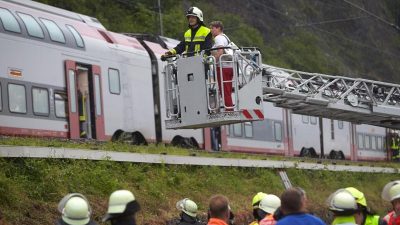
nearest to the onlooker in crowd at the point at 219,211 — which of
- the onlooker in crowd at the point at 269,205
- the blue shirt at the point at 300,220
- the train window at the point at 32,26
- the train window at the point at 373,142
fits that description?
the blue shirt at the point at 300,220

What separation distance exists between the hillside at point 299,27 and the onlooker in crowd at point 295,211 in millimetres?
28801

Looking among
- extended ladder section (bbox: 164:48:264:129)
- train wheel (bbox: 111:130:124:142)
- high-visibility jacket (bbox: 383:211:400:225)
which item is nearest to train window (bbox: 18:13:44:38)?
train wheel (bbox: 111:130:124:142)

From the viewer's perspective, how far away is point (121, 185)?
1541 cm

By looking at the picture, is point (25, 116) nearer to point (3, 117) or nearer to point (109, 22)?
point (3, 117)

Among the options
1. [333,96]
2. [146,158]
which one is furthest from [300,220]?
[146,158]

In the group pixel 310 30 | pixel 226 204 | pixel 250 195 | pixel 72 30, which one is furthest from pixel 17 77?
pixel 310 30

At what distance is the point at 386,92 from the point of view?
14883mm

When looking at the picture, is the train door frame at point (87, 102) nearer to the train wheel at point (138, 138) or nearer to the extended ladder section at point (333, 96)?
the train wheel at point (138, 138)

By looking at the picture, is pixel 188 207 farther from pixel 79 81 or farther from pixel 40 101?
pixel 79 81

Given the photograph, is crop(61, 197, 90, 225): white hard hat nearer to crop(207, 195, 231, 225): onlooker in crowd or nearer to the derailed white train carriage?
crop(207, 195, 231, 225): onlooker in crowd

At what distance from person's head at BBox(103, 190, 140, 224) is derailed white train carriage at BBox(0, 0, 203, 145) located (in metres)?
11.8

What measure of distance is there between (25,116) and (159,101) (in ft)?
19.0

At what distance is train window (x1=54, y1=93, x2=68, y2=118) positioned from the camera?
20.2 meters

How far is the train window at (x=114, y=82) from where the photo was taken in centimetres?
2240
